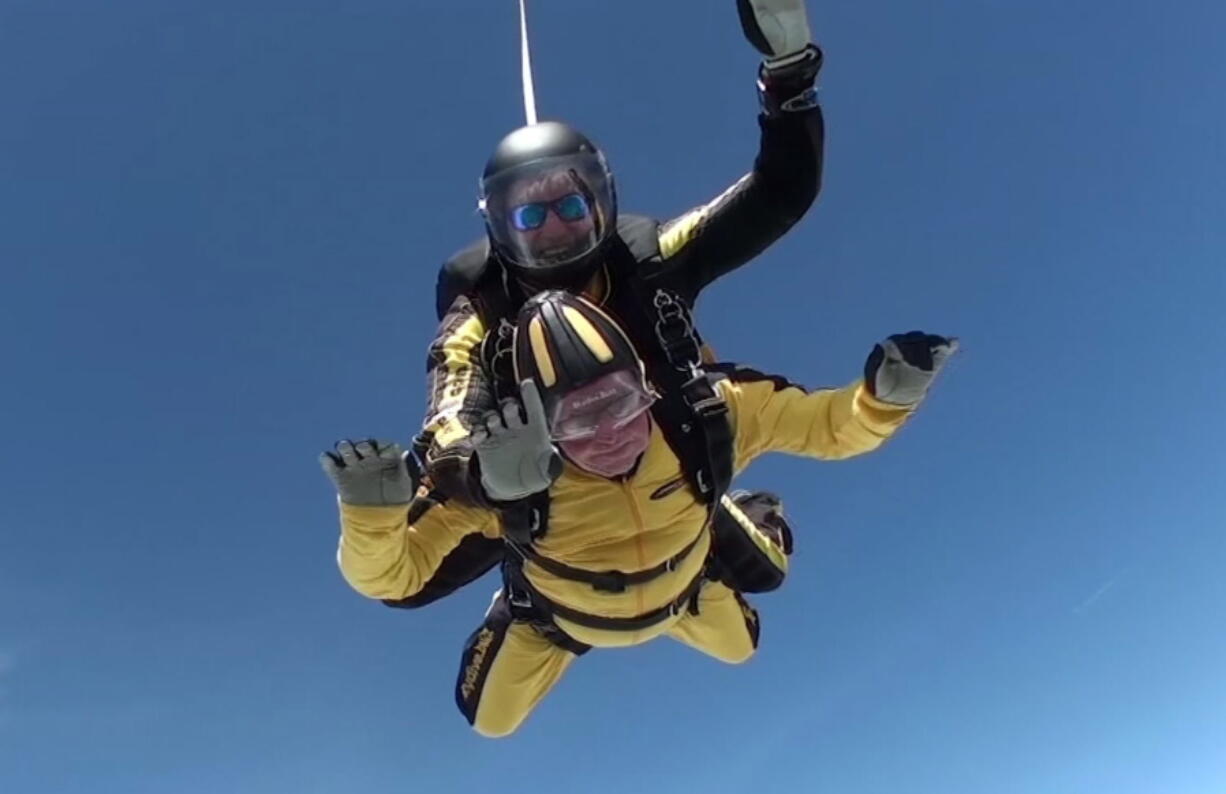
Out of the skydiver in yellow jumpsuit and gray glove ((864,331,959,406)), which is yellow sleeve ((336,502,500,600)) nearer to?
the skydiver in yellow jumpsuit

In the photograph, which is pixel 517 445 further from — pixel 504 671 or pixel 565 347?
pixel 504 671

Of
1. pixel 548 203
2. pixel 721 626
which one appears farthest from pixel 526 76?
pixel 721 626

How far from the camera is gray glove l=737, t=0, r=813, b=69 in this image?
3.10 m

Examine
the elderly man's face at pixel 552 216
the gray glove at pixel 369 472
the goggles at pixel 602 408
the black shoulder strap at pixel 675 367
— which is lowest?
the gray glove at pixel 369 472

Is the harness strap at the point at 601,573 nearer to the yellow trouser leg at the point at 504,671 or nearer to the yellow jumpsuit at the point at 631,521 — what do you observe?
the yellow jumpsuit at the point at 631,521

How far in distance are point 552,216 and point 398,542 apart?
98cm

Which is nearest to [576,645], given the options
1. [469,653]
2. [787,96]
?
[469,653]

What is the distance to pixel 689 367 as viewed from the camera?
3352mm

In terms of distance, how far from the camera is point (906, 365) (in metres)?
3.22

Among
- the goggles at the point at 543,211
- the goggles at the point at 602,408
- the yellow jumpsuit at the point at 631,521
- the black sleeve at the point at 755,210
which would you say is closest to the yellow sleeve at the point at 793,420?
the yellow jumpsuit at the point at 631,521

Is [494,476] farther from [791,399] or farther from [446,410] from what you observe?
[791,399]

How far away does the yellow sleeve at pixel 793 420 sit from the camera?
3.52m

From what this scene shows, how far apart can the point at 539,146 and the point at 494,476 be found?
102cm

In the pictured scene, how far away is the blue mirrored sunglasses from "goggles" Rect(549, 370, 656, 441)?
54 cm
